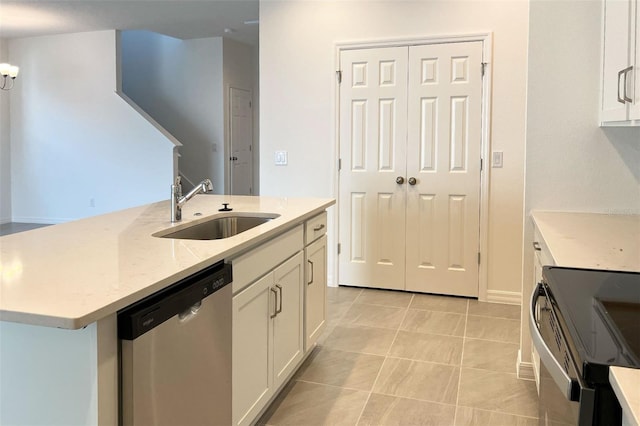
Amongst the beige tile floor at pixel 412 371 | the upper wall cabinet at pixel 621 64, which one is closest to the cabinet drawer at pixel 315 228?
the beige tile floor at pixel 412 371

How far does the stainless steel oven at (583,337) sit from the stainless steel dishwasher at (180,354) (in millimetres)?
979

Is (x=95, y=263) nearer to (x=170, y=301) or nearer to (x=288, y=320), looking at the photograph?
(x=170, y=301)

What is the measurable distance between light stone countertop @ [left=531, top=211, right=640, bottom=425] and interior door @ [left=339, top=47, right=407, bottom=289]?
186 cm

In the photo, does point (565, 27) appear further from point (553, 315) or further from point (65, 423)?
point (65, 423)

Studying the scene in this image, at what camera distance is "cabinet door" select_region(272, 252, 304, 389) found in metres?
2.39

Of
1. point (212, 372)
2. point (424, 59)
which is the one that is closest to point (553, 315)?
point (212, 372)

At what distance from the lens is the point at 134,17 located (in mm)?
6438

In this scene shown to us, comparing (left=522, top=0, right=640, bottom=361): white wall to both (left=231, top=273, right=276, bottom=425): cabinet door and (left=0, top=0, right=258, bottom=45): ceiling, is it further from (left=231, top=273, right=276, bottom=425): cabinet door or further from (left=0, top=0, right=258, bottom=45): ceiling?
(left=0, top=0, right=258, bottom=45): ceiling

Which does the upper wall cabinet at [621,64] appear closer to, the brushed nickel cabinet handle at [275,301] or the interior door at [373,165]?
the brushed nickel cabinet handle at [275,301]

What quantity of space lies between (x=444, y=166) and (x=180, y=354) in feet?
10.3

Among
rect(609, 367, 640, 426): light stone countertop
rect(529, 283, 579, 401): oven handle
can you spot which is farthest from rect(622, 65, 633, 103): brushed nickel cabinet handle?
rect(609, 367, 640, 426): light stone countertop

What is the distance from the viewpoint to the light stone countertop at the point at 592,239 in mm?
1752

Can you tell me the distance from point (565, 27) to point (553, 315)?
1.77m

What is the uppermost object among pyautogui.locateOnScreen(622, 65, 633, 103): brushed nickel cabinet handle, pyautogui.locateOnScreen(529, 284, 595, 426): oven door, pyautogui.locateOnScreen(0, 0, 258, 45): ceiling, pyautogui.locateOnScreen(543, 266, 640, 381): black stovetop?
pyautogui.locateOnScreen(0, 0, 258, 45): ceiling
